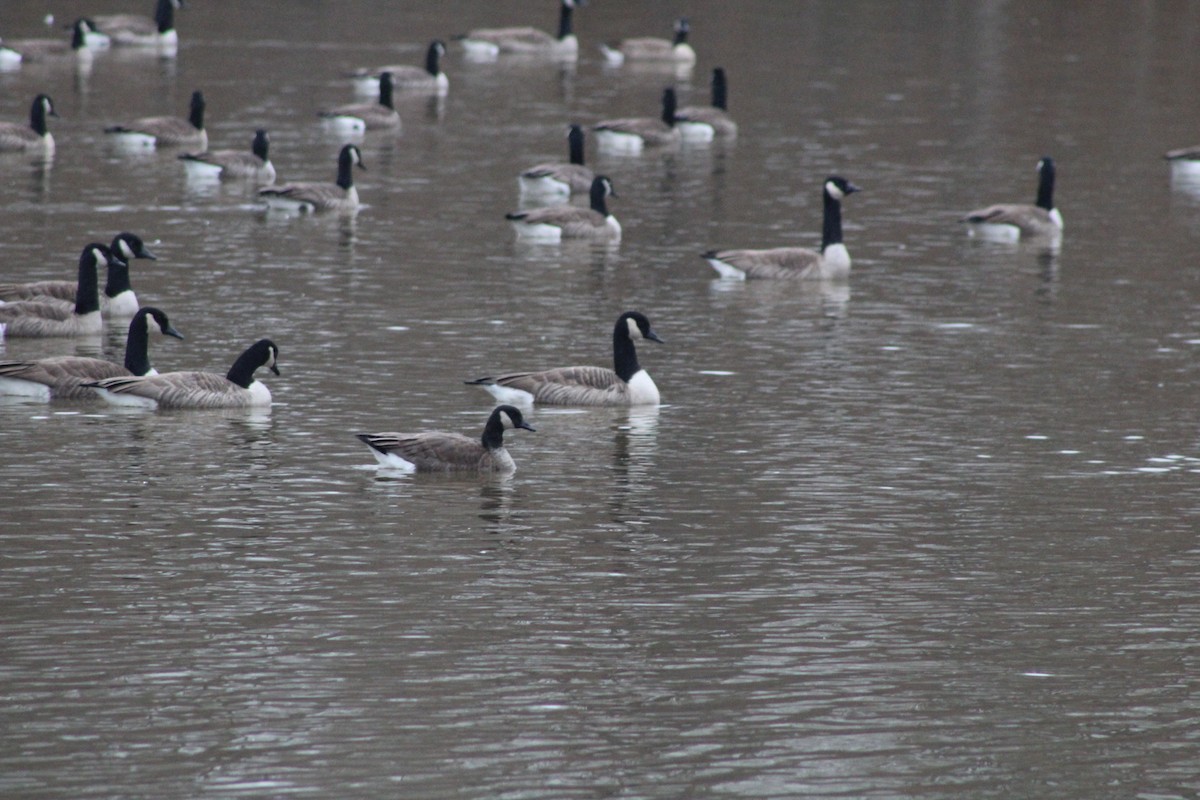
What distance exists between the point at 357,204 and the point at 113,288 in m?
9.48

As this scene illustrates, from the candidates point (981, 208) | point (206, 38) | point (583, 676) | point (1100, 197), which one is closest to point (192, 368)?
point (583, 676)

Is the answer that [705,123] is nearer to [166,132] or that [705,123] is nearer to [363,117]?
[363,117]

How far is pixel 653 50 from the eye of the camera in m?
58.4

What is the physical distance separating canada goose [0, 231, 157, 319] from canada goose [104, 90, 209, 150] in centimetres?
1462

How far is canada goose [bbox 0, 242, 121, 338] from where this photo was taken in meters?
22.6

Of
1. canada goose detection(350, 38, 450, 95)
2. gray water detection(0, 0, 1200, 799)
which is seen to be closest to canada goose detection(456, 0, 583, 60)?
canada goose detection(350, 38, 450, 95)

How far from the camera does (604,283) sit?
27.6m

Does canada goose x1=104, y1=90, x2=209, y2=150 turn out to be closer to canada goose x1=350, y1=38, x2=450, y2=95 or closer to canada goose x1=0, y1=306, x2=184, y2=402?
canada goose x1=350, y1=38, x2=450, y2=95

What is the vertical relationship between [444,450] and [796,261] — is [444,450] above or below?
below

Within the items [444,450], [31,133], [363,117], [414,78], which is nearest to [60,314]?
[444,450]

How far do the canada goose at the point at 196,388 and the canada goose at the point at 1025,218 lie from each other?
1573 centimetres

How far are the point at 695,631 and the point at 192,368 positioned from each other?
10093mm

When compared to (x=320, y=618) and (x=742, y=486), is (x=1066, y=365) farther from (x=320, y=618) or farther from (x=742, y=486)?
(x=320, y=618)

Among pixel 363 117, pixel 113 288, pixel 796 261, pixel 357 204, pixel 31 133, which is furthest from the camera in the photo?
pixel 363 117
